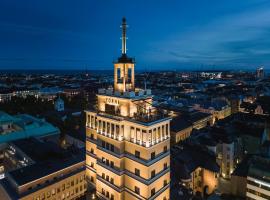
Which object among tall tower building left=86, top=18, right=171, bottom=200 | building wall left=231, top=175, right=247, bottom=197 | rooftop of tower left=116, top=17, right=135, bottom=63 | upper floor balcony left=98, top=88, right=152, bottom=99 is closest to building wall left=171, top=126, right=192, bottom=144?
building wall left=231, top=175, right=247, bottom=197

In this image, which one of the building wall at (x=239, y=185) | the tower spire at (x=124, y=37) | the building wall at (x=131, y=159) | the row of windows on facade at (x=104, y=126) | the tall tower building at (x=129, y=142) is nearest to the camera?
the building wall at (x=131, y=159)

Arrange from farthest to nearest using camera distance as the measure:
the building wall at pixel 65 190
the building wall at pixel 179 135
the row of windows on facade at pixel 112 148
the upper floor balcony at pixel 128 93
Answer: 1. the building wall at pixel 179 135
2. the building wall at pixel 65 190
3. the upper floor balcony at pixel 128 93
4. the row of windows on facade at pixel 112 148

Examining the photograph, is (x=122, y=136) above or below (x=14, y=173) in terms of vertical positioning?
above

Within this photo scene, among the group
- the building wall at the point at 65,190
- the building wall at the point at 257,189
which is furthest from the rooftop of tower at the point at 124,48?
the building wall at the point at 257,189

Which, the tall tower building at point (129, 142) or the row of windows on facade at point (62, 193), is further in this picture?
the row of windows on facade at point (62, 193)

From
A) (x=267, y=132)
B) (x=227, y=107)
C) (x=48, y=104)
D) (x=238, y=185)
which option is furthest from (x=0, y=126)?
(x=227, y=107)

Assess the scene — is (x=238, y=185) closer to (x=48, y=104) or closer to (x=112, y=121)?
→ (x=112, y=121)

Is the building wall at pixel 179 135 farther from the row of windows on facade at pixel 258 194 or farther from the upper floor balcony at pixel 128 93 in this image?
the upper floor balcony at pixel 128 93

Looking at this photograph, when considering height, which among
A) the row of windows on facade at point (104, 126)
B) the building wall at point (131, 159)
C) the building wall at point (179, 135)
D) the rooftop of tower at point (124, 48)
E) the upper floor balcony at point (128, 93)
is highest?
the rooftop of tower at point (124, 48)
